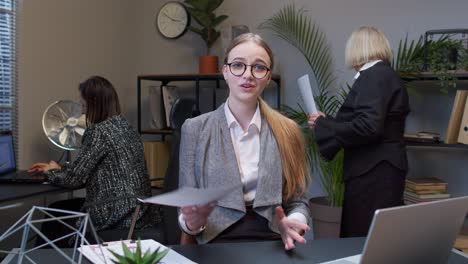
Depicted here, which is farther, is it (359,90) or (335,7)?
(335,7)

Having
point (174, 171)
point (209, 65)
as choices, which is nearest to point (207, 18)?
point (209, 65)

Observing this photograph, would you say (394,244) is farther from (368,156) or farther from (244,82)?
(368,156)

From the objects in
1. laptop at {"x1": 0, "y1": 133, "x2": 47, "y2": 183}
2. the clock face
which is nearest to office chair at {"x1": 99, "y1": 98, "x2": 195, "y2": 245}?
laptop at {"x1": 0, "y1": 133, "x2": 47, "y2": 183}

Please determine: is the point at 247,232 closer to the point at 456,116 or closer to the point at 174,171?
the point at 174,171

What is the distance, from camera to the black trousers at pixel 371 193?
7.76ft

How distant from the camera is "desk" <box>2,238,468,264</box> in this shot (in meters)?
1.20

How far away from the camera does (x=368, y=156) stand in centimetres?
238

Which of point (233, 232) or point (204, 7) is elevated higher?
point (204, 7)

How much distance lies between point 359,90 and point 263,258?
4.54ft

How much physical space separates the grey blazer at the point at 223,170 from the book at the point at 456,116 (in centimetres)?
189

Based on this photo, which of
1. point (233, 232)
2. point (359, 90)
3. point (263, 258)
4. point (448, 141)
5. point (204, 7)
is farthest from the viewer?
point (204, 7)

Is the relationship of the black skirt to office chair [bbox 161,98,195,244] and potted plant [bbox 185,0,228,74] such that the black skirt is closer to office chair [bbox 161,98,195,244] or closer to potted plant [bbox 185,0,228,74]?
office chair [bbox 161,98,195,244]

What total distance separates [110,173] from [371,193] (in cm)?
131

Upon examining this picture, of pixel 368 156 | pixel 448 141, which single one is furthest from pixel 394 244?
pixel 448 141
